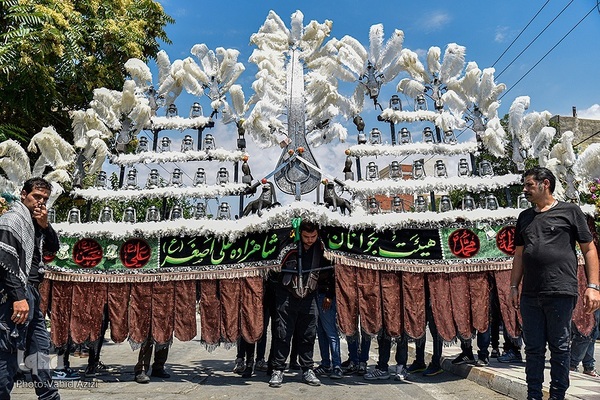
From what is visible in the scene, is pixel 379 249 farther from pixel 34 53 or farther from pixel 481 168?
pixel 34 53

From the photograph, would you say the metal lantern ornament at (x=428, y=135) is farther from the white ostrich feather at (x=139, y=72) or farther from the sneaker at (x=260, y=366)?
the white ostrich feather at (x=139, y=72)

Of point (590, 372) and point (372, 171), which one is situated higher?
point (372, 171)

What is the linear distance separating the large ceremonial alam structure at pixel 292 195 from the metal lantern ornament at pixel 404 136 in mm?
24

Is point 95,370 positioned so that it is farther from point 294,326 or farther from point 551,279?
point 551,279

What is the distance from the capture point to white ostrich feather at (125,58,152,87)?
8.25 m

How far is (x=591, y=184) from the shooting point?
6852 millimetres

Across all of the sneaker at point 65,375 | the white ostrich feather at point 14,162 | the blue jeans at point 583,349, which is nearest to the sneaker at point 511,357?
the blue jeans at point 583,349

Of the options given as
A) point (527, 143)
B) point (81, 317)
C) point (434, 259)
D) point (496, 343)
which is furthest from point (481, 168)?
point (81, 317)

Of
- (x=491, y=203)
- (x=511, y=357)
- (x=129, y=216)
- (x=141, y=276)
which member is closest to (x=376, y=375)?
(x=511, y=357)

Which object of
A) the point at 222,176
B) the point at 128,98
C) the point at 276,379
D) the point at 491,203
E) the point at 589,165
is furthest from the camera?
the point at 128,98

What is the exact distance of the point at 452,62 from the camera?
793 centimetres

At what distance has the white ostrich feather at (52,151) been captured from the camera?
23.5ft

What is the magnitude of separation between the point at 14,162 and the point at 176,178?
7.81 feet

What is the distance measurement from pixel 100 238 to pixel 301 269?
2.66 m
